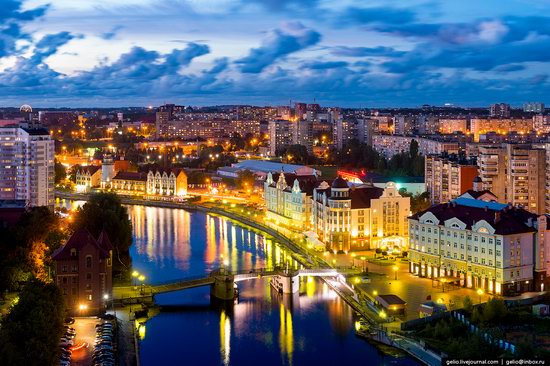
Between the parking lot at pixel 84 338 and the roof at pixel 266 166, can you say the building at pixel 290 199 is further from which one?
the parking lot at pixel 84 338

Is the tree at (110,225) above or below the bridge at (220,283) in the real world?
above

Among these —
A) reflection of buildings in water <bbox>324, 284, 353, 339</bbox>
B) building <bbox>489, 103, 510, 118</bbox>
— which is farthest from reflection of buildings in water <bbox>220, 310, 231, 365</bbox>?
building <bbox>489, 103, 510, 118</bbox>

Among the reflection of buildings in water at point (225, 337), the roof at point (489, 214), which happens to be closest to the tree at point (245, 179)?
the roof at point (489, 214)

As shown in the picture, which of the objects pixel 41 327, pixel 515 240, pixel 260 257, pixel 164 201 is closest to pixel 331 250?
pixel 260 257

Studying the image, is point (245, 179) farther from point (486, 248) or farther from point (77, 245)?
point (77, 245)

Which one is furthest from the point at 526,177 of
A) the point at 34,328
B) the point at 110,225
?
the point at 34,328

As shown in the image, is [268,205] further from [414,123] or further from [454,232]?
[414,123]

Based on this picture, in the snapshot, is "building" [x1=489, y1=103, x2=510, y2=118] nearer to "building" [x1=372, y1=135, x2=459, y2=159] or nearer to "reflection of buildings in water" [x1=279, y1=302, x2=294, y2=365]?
"building" [x1=372, y1=135, x2=459, y2=159]
